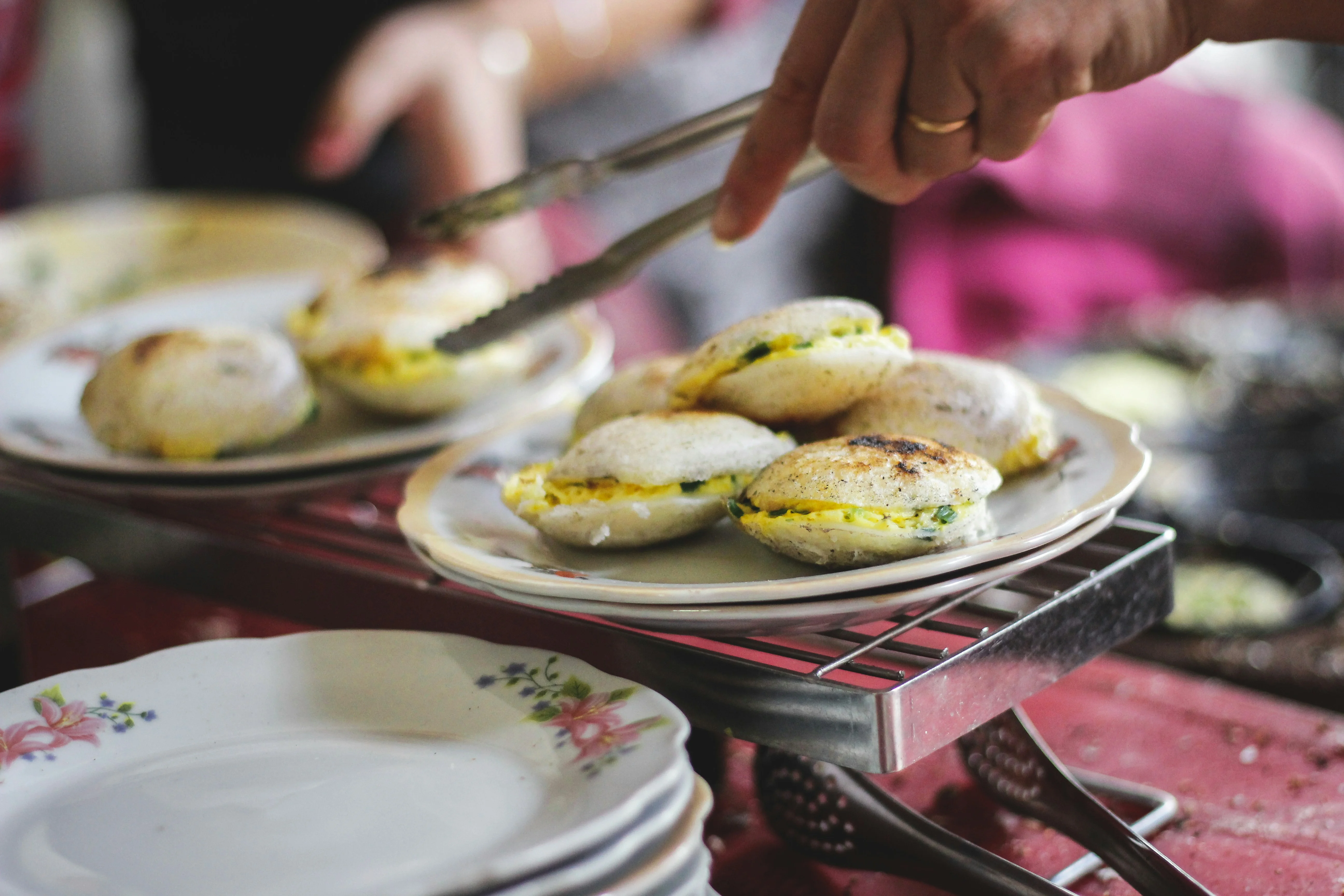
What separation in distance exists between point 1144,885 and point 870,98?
455 mm

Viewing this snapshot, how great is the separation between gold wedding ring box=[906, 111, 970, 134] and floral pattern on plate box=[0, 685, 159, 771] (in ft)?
1.72

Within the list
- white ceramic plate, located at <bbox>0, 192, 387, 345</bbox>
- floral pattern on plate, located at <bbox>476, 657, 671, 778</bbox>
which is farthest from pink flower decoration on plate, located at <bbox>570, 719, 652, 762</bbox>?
white ceramic plate, located at <bbox>0, 192, 387, 345</bbox>

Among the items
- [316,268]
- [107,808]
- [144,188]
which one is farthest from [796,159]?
[144,188]

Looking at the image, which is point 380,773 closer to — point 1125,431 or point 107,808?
point 107,808

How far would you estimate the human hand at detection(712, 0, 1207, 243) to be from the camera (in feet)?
2.12

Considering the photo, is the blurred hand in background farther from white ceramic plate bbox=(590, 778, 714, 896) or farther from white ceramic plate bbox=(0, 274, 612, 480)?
white ceramic plate bbox=(590, 778, 714, 896)

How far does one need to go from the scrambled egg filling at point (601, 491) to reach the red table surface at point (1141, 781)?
232 mm

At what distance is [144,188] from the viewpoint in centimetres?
297

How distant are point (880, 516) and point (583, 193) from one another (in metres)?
0.42

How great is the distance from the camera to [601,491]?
2.26ft

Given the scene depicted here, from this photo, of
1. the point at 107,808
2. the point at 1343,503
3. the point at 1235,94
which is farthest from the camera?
the point at 1235,94

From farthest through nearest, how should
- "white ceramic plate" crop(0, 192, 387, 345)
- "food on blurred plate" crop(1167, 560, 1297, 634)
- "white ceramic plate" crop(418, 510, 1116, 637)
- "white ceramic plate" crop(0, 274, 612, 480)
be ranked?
"white ceramic plate" crop(0, 192, 387, 345) < "food on blurred plate" crop(1167, 560, 1297, 634) < "white ceramic plate" crop(0, 274, 612, 480) < "white ceramic plate" crop(418, 510, 1116, 637)

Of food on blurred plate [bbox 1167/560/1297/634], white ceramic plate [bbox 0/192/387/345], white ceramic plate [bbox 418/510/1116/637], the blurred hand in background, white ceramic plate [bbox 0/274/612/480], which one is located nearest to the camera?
white ceramic plate [bbox 418/510/1116/637]

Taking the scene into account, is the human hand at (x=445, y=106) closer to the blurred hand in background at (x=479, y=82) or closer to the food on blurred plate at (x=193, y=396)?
the blurred hand in background at (x=479, y=82)
